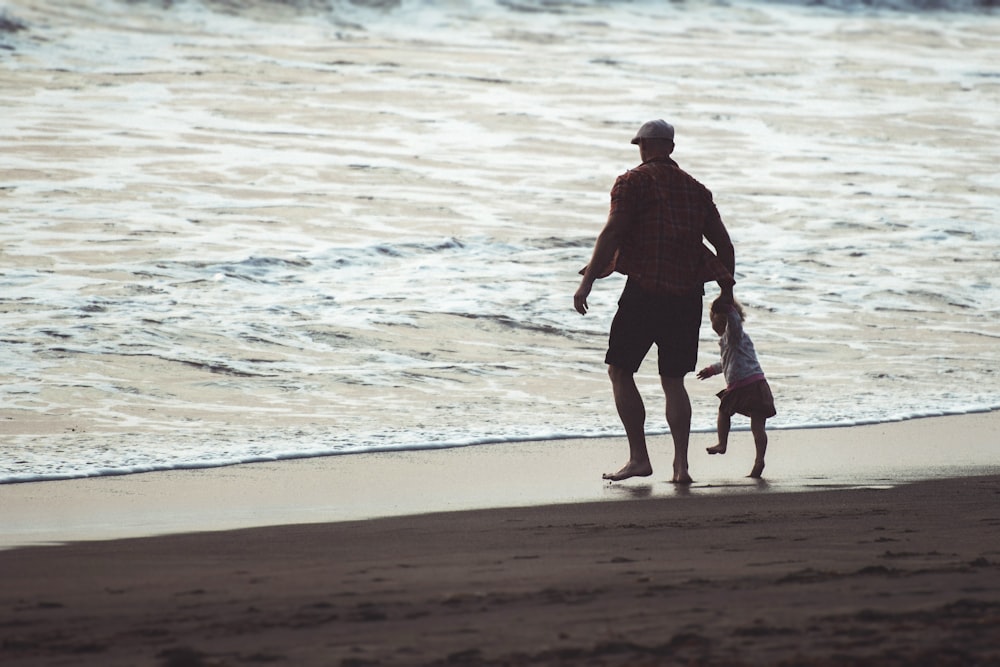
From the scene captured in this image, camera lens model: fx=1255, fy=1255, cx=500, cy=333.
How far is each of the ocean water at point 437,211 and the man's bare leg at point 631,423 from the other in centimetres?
113

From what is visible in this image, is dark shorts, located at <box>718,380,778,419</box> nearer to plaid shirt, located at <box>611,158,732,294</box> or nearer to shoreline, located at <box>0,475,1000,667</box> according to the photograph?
plaid shirt, located at <box>611,158,732,294</box>

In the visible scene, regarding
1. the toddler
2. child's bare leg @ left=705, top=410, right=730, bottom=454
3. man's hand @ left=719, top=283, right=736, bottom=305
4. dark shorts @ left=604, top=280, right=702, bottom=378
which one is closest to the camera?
dark shorts @ left=604, top=280, right=702, bottom=378

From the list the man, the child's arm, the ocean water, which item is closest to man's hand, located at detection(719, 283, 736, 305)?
the man

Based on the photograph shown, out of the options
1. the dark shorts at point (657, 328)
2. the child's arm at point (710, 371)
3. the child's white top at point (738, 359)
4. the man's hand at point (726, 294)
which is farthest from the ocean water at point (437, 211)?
the man's hand at point (726, 294)

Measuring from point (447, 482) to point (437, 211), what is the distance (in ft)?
28.8

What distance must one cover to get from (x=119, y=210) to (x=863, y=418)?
26.8ft

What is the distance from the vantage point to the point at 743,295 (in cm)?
1095

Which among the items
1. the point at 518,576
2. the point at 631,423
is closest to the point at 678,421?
the point at 631,423

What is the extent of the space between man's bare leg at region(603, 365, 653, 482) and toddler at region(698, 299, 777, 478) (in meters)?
0.39

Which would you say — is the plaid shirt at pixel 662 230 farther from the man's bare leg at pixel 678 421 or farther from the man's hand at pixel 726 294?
the man's bare leg at pixel 678 421

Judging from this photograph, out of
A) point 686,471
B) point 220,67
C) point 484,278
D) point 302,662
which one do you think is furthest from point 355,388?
point 220,67

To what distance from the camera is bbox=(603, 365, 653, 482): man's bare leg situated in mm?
5090

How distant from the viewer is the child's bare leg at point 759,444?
205 inches

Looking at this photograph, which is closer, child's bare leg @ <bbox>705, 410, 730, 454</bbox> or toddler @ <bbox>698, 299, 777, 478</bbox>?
toddler @ <bbox>698, 299, 777, 478</bbox>
